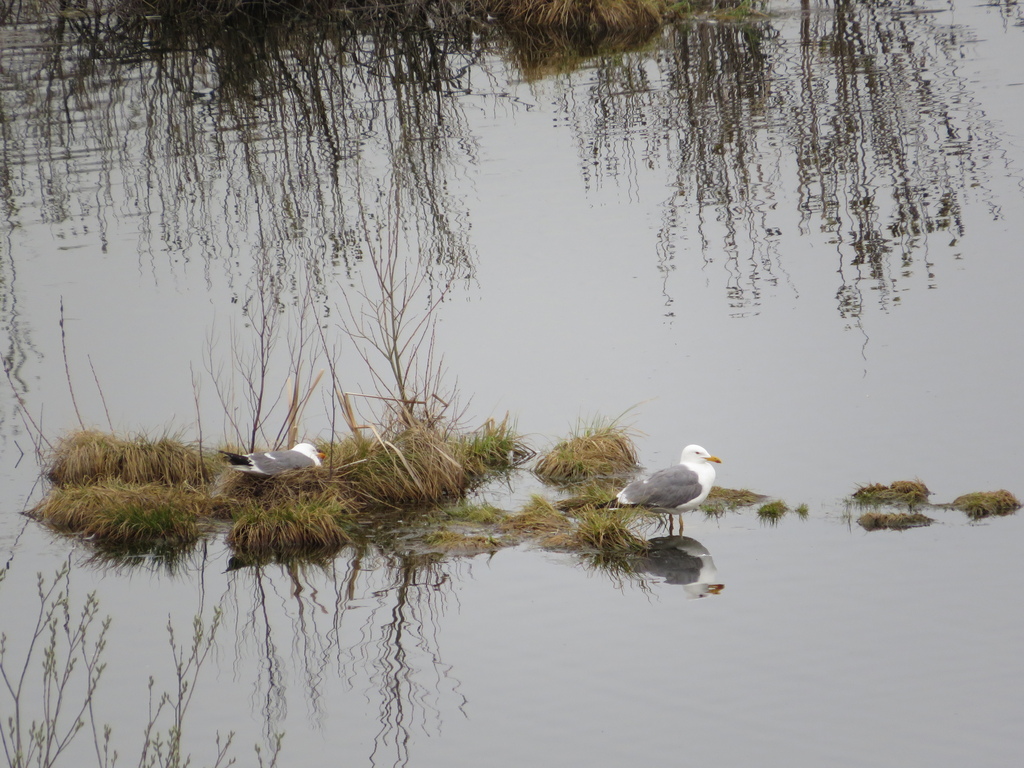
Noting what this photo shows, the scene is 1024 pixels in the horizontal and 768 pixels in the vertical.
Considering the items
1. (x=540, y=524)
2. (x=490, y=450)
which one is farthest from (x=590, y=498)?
(x=490, y=450)

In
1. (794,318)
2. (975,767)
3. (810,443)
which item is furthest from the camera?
(794,318)

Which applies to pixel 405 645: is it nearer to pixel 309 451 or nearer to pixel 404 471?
pixel 404 471

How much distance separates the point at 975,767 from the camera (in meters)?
6.52

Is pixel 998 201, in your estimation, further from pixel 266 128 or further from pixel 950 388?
pixel 266 128

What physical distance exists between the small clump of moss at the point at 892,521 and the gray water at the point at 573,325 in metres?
0.12

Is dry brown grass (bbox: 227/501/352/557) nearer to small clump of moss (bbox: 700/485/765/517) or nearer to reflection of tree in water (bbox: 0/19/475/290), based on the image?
small clump of moss (bbox: 700/485/765/517)

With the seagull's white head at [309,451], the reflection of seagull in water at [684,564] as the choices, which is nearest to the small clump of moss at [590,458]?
the reflection of seagull in water at [684,564]

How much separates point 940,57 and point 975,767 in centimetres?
1899

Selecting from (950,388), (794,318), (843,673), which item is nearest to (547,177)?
(794,318)

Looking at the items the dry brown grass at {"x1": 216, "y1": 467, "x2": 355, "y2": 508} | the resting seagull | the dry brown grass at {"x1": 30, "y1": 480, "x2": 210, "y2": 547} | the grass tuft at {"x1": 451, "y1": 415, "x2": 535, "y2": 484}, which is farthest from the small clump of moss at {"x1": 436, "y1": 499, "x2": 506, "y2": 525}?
the dry brown grass at {"x1": 30, "y1": 480, "x2": 210, "y2": 547}

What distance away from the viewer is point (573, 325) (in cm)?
1455

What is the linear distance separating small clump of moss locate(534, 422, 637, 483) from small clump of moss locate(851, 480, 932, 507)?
207 centimetres

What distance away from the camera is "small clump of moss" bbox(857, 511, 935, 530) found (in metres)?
9.41

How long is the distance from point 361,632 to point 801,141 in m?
13.3
